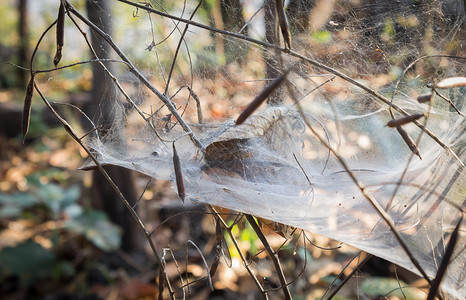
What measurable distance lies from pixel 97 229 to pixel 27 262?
552 millimetres

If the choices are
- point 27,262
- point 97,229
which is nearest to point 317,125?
point 97,229

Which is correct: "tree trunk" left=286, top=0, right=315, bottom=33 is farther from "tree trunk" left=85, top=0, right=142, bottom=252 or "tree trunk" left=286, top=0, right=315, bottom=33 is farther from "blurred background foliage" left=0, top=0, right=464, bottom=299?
"tree trunk" left=85, top=0, right=142, bottom=252

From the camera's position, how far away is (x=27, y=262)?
2.88m

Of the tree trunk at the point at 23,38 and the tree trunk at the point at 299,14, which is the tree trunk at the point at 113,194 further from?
the tree trunk at the point at 23,38

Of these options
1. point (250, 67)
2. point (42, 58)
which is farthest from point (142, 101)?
point (42, 58)

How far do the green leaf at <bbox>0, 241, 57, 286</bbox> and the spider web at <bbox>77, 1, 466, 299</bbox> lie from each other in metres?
1.82

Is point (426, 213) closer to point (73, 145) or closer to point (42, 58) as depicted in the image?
point (73, 145)

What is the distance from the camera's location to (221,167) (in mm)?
1190

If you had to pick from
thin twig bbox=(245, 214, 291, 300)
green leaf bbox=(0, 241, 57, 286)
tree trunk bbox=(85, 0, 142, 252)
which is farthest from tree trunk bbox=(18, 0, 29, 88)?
thin twig bbox=(245, 214, 291, 300)

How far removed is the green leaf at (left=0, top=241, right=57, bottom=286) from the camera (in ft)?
9.34

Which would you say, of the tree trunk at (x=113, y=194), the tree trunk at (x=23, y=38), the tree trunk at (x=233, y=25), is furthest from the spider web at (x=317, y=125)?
the tree trunk at (x=23, y=38)

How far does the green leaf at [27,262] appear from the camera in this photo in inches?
112

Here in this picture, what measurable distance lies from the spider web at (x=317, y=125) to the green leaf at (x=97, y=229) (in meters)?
1.53

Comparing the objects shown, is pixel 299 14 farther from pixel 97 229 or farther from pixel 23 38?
pixel 23 38
